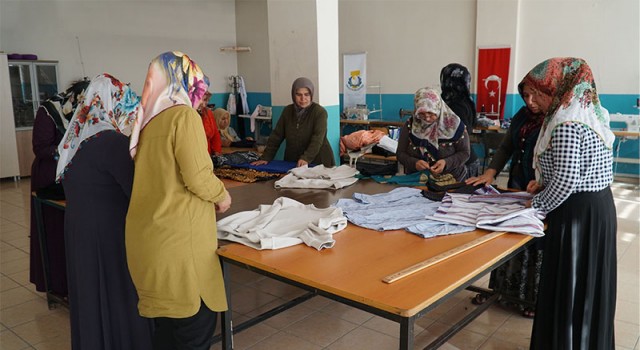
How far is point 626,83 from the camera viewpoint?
639 cm

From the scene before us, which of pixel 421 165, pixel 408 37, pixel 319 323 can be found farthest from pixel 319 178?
pixel 408 37

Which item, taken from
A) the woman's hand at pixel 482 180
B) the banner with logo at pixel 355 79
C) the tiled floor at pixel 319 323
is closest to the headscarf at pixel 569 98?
the woman's hand at pixel 482 180

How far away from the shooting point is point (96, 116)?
6.72 ft

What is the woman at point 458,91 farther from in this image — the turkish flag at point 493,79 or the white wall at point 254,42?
→ the white wall at point 254,42

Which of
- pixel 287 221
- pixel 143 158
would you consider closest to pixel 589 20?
pixel 287 221

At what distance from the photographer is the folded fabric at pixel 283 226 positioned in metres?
1.77

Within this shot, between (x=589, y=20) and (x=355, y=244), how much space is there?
6256 mm

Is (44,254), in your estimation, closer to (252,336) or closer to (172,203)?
(252,336)

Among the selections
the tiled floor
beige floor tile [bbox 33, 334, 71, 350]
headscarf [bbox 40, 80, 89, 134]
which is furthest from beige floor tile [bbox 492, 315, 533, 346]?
headscarf [bbox 40, 80, 89, 134]

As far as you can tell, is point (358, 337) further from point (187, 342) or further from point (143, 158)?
point (143, 158)

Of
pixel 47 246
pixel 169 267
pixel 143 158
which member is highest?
pixel 143 158

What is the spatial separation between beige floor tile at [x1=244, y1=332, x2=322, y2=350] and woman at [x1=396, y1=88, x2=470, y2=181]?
1167mm

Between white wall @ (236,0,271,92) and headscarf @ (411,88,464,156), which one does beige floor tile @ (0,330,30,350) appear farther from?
white wall @ (236,0,271,92)

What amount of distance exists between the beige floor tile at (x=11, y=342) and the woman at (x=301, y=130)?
74.9 inches
